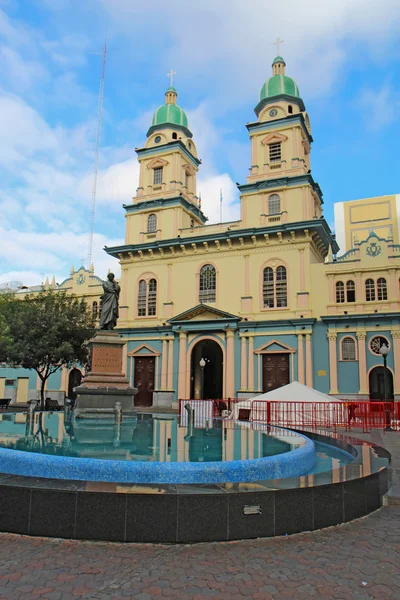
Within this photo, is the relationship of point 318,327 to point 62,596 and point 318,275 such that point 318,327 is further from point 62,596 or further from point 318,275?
point 62,596

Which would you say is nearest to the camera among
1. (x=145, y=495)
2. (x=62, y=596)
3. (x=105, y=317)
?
(x=62, y=596)

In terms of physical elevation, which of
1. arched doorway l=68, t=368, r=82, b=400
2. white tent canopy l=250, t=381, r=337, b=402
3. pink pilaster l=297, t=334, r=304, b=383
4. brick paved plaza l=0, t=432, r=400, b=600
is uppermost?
pink pilaster l=297, t=334, r=304, b=383

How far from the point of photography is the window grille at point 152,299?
3572 cm

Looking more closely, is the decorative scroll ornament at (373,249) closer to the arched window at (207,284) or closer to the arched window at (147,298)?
the arched window at (207,284)

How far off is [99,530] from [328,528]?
2867mm

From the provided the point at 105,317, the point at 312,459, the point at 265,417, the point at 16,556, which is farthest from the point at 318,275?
the point at 16,556

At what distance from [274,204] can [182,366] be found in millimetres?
13136

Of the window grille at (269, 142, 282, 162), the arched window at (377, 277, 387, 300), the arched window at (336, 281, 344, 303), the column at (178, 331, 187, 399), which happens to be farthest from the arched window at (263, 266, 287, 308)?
the window grille at (269, 142, 282, 162)

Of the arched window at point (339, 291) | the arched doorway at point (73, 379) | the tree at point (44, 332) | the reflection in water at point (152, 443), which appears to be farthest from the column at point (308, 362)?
the arched doorway at point (73, 379)

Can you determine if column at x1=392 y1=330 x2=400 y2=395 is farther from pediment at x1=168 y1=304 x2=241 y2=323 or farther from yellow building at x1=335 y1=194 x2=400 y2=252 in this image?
yellow building at x1=335 y1=194 x2=400 y2=252

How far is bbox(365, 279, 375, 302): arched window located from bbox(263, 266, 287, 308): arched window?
517cm

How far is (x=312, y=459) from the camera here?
27.8 feet

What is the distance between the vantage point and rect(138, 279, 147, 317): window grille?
36.0 metres

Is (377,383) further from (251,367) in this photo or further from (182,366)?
(182,366)
